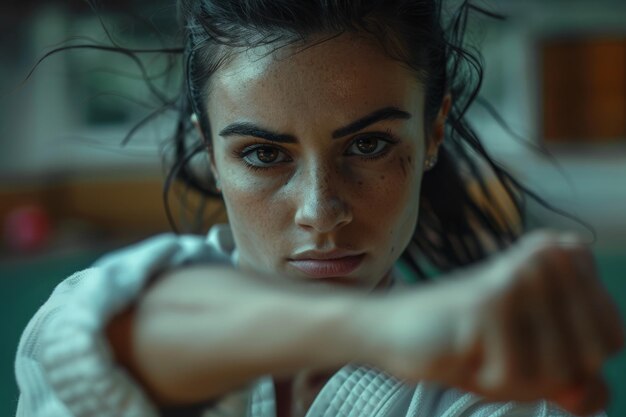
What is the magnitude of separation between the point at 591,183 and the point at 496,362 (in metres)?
5.97

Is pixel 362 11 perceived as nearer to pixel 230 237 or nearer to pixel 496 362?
pixel 230 237

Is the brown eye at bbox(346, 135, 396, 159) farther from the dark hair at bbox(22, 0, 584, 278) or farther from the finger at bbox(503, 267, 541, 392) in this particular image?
the finger at bbox(503, 267, 541, 392)

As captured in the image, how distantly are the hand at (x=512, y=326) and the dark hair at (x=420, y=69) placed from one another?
37 cm

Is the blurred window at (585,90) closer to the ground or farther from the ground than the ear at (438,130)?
closer to the ground

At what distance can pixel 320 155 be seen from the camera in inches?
24.4

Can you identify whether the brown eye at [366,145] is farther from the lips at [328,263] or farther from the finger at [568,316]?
the finger at [568,316]

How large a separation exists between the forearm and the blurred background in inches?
95.7

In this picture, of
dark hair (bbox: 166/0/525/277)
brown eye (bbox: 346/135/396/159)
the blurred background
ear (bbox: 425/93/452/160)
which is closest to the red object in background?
the blurred background

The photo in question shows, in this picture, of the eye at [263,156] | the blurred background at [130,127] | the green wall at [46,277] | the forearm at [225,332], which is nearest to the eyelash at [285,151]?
the eye at [263,156]

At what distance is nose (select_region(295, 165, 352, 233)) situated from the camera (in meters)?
0.61

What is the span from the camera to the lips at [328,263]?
639mm

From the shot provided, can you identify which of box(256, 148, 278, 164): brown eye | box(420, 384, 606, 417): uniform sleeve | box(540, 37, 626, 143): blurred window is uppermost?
box(256, 148, 278, 164): brown eye

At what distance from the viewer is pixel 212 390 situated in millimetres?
384

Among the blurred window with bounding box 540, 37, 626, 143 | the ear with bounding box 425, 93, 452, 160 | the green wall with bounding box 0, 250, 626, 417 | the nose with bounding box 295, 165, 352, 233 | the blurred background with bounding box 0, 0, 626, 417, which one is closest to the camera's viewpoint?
the nose with bounding box 295, 165, 352, 233
